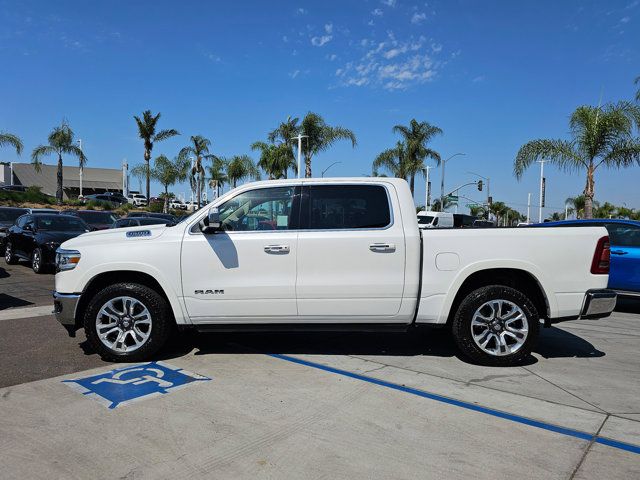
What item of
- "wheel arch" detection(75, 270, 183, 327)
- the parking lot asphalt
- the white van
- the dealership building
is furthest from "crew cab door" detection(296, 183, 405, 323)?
the dealership building

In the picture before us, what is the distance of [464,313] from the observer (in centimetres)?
515

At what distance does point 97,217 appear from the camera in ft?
63.7

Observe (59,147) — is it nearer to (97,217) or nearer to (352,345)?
(97,217)

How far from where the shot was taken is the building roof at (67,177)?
7981 cm

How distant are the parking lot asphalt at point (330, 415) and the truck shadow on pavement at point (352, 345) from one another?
0.14 ft

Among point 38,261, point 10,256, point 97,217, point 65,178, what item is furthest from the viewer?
point 65,178

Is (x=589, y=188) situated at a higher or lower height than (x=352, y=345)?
higher

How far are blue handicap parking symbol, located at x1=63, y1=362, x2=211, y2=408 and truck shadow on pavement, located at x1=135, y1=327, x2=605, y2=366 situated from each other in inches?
18.9

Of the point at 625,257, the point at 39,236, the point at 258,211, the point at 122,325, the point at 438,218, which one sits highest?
the point at 438,218

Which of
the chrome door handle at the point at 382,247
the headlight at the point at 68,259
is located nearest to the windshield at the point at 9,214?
the headlight at the point at 68,259

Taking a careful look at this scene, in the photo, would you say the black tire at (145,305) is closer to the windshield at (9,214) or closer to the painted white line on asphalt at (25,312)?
the painted white line on asphalt at (25,312)

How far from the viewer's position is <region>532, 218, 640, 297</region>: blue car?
322 inches

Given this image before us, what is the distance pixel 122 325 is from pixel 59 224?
10.1 m

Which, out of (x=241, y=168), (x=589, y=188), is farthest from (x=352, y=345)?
(x=241, y=168)
